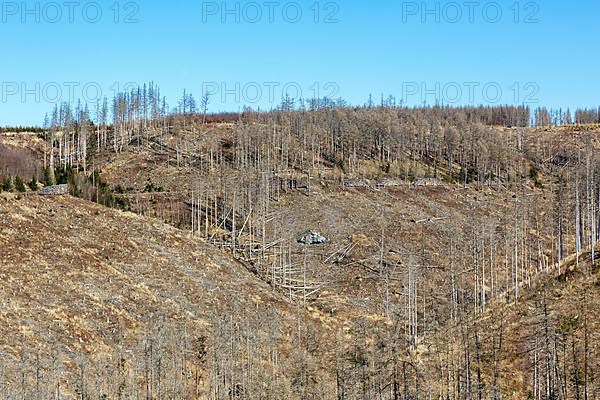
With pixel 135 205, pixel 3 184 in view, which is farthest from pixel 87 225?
pixel 135 205

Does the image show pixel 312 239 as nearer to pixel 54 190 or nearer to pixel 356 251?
pixel 356 251

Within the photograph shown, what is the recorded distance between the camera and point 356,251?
96500mm

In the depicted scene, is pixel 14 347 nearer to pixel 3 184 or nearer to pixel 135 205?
pixel 3 184

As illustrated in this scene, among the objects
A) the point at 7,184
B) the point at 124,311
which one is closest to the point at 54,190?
the point at 7,184

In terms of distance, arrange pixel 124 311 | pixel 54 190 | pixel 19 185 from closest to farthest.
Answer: pixel 124 311
pixel 19 185
pixel 54 190

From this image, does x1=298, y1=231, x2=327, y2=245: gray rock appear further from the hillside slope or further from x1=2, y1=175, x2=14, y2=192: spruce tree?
x1=2, y1=175, x2=14, y2=192: spruce tree

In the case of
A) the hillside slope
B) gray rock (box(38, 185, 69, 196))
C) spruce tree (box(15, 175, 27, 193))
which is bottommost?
the hillside slope

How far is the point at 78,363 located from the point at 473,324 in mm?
39837

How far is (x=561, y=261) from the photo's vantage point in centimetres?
9631

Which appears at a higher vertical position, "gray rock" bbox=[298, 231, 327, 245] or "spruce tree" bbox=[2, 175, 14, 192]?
"spruce tree" bbox=[2, 175, 14, 192]

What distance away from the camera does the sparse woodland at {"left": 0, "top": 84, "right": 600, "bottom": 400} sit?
5728 centimetres

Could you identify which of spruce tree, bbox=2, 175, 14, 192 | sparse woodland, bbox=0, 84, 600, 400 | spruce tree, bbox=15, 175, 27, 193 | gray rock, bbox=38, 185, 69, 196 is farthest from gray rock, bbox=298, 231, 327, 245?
spruce tree, bbox=2, 175, 14, 192

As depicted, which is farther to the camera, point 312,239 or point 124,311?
point 312,239

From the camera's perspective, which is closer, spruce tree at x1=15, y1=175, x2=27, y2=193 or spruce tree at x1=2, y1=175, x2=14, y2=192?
spruce tree at x1=2, y1=175, x2=14, y2=192
